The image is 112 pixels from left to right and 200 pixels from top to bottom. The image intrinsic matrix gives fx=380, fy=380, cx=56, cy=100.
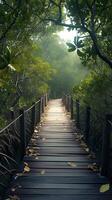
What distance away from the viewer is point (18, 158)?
973cm

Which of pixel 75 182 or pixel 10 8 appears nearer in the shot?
pixel 75 182

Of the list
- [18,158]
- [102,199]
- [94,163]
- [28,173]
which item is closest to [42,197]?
[102,199]

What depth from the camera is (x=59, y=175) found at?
299 inches

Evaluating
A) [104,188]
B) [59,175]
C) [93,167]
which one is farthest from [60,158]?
[104,188]

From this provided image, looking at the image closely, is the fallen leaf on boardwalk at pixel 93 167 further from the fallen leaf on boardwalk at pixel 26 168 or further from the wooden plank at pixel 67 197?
the wooden plank at pixel 67 197

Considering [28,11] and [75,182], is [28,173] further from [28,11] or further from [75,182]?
[28,11]

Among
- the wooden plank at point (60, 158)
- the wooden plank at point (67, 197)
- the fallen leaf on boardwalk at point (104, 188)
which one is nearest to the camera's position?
the wooden plank at point (67, 197)

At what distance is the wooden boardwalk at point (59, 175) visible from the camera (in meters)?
6.36

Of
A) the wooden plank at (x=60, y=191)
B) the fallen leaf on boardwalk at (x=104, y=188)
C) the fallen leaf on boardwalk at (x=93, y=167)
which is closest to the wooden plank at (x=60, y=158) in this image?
the fallen leaf on boardwalk at (x=93, y=167)

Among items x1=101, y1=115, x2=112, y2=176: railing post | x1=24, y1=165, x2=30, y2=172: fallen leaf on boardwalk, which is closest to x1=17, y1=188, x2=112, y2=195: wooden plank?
x1=101, y1=115, x2=112, y2=176: railing post

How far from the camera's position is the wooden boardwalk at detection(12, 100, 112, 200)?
6355 mm

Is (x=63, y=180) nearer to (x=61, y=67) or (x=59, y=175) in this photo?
(x=59, y=175)

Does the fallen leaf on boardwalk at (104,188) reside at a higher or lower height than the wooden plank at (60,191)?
lower

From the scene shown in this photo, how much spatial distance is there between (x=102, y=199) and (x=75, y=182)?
1062 millimetres
